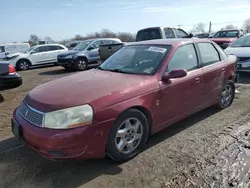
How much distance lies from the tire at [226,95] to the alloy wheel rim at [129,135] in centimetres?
243

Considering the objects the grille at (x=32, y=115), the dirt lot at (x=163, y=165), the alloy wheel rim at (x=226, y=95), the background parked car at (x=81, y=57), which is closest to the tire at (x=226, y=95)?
the alloy wheel rim at (x=226, y=95)

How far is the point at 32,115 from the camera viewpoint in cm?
287

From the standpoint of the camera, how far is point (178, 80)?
12.1 ft

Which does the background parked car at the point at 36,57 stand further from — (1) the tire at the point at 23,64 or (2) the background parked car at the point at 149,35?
(2) the background parked car at the point at 149,35

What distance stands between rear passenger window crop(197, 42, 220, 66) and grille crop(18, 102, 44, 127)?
119 inches

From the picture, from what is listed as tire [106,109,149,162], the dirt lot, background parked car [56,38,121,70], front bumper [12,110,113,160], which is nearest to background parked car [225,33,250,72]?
the dirt lot

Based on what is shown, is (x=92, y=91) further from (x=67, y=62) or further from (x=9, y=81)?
(x=67, y=62)

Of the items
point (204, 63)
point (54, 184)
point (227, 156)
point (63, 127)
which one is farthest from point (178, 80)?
point (54, 184)

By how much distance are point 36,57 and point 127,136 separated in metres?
13.1

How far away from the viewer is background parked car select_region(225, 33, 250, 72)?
25.4 feet

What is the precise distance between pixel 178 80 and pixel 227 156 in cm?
131

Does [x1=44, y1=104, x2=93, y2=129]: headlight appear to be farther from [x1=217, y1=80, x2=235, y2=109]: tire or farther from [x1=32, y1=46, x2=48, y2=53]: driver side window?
[x1=32, y1=46, x2=48, y2=53]: driver side window

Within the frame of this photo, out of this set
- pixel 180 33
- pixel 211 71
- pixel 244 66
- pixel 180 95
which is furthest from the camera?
pixel 180 33

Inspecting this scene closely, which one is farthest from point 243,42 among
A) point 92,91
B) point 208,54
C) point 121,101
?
point 92,91
